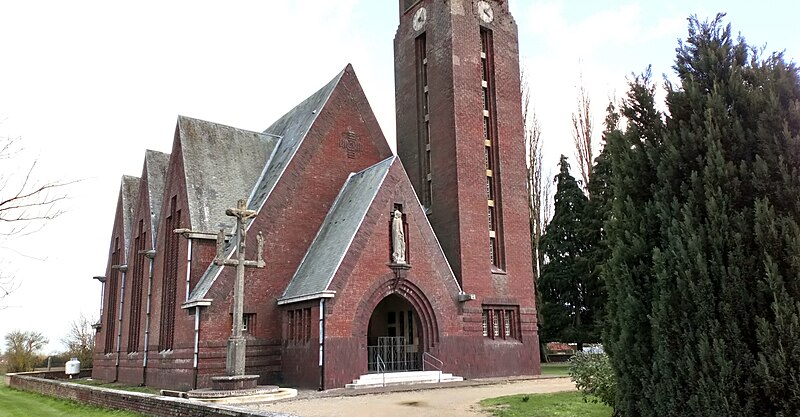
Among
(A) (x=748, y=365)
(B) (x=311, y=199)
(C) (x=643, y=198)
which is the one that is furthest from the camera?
(B) (x=311, y=199)

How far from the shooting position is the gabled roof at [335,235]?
22641 millimetres

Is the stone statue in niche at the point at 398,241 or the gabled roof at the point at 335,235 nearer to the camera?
the gabled roof at the point at 335,235

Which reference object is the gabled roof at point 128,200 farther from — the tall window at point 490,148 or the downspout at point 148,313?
the tall window at point 490,148

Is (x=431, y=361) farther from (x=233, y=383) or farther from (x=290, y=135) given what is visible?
(x=290, y=135)

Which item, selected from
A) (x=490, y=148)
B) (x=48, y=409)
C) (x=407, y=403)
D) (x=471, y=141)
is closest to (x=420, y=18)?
(x=471, y=141)

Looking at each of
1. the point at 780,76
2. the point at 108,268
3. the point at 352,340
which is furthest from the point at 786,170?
the point at 108,268

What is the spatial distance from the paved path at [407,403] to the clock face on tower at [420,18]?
17.9 m

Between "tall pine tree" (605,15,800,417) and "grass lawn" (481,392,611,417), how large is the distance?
19.3ft

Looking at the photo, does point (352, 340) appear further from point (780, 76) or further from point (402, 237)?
point (780, 76)

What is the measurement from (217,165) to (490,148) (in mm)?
12565

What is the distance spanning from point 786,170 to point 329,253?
61.7ft

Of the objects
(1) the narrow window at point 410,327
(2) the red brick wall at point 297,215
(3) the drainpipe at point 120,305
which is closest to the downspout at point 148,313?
(3) the drainpipe at point 120,305

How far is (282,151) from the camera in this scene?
28828 mm

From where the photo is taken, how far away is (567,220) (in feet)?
119
